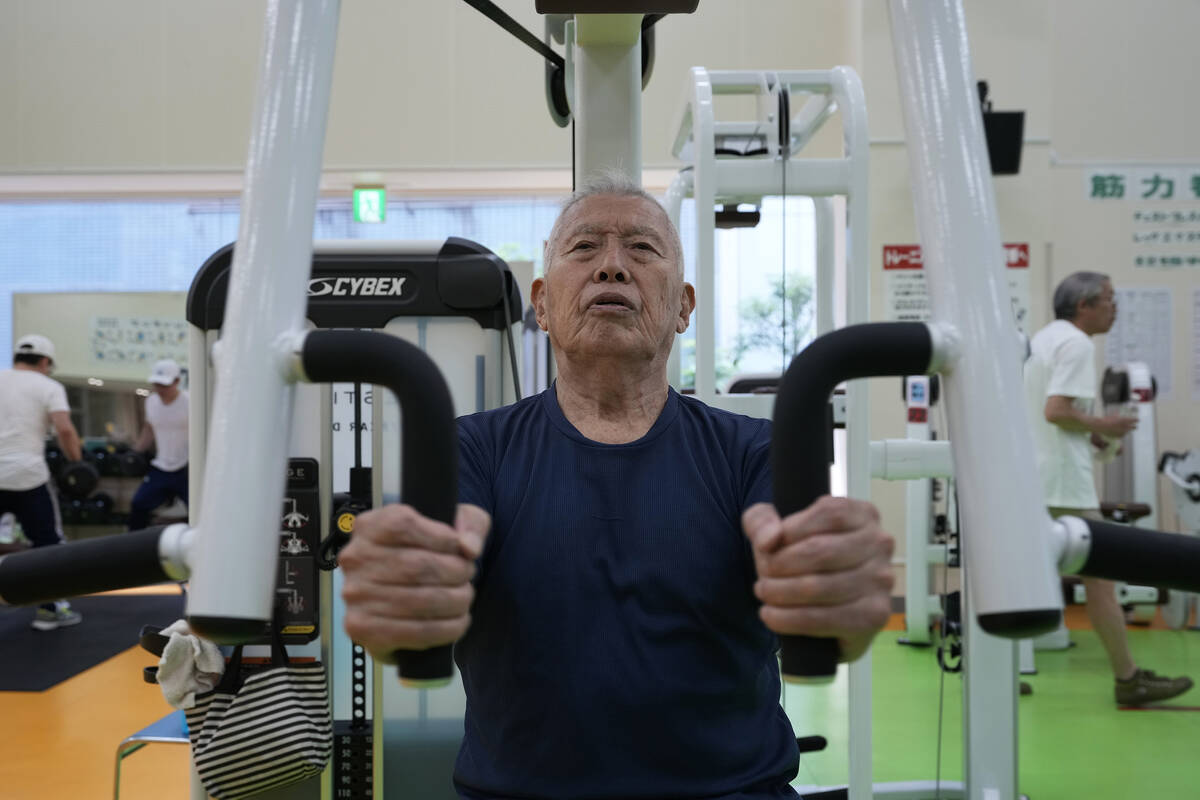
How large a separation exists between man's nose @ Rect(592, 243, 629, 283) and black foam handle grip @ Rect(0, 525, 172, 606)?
761 mm

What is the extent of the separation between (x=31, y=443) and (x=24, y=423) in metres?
0.11

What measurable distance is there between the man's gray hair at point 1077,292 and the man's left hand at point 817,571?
3.69m

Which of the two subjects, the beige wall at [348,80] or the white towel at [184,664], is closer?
the white towel at [184,664]

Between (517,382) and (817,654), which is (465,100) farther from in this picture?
(817,654)

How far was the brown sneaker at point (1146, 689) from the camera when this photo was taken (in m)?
3.73

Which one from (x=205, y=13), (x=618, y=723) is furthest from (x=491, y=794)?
(x=205, y=13)

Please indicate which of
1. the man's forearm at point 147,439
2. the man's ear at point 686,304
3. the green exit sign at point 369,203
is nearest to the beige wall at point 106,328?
the man's forearm at point 147,439

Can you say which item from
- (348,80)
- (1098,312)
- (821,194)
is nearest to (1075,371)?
(1098,312)

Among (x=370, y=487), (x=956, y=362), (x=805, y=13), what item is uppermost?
(x=805, y=13)

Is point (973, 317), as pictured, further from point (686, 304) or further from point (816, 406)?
point (686, 304)

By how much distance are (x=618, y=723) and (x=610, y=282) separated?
0.53 metres

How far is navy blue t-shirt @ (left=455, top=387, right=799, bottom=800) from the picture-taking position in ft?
3.62

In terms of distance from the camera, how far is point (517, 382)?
86.9 inches

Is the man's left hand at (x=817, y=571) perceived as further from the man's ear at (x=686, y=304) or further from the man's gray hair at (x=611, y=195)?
the man's ear at (x=686, y=304)
